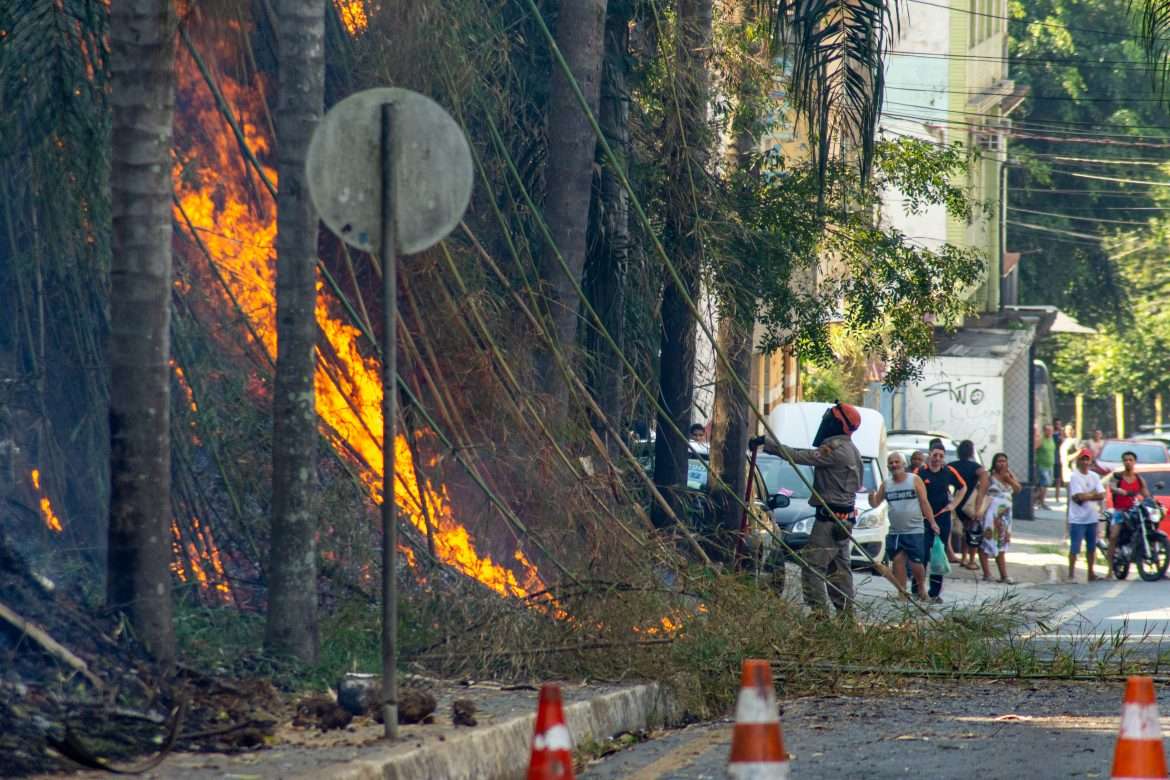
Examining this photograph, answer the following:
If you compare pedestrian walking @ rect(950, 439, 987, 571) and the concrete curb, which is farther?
pedestrian walking @ rect(950, 439, 987, 571)

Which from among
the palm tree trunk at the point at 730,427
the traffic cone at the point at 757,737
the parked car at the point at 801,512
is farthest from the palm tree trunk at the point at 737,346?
the traffic cone at the point at 757,737

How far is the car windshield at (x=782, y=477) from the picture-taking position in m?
22.0

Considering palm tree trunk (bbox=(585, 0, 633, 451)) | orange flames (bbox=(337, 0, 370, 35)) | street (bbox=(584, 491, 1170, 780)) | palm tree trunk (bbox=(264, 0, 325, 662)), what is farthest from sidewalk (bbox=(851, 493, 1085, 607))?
palm tree trunk (bbox=(264, 0, 325, 662))

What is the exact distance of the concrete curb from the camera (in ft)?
21.2

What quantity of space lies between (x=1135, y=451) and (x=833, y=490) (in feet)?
85.5

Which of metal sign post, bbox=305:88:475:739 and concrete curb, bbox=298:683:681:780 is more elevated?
metal sign post, bbox=305:88:475:739

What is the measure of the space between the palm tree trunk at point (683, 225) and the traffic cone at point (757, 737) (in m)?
9.29

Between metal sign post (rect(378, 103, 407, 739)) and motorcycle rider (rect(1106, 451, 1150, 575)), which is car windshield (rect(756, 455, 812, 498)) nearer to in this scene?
motorcycle rider (rect(1106, 451, 1150, 575))

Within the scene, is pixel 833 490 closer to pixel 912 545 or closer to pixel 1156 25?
pixel 1156 25

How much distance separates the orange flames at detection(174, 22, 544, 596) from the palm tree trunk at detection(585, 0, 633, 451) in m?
3.04

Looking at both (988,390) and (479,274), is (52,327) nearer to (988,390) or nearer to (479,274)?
(479,274)

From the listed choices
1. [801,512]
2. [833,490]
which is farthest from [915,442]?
[833,490]

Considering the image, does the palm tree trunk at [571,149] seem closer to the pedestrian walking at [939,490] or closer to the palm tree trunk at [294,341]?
the palm tree trunk at [294,341]

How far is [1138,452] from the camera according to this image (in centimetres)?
3709
